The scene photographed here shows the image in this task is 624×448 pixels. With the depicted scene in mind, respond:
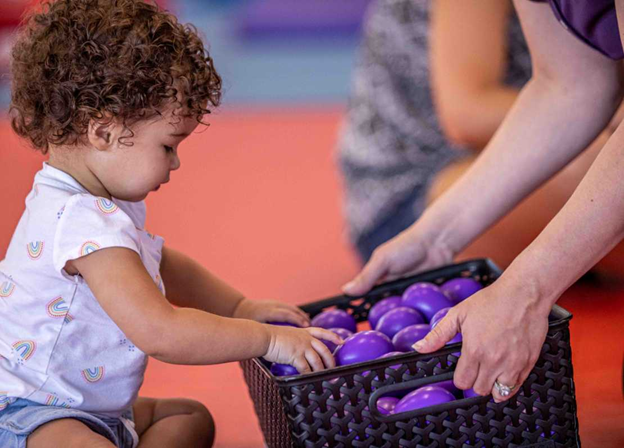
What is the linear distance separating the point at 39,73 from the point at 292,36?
5039 mm

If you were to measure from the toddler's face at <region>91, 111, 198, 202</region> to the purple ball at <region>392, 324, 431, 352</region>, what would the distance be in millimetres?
399

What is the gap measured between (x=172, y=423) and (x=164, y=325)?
286 mm

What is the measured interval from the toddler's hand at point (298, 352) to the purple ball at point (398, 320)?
0.65ft

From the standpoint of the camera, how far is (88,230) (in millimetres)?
1011

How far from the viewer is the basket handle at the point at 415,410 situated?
38.4 inches

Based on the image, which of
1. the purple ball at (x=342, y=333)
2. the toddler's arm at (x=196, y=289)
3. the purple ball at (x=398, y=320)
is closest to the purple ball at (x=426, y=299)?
the purple ball at (x=398, y=320)

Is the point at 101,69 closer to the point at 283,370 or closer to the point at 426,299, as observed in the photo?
the point at 283,370

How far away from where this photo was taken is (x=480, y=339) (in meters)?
0.97

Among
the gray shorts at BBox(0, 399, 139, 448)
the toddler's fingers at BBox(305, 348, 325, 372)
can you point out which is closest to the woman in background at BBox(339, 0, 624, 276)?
the toddler's fingers at BBox(305, 348, 325, 372)

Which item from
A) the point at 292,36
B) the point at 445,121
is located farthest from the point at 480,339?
the point at 292,36

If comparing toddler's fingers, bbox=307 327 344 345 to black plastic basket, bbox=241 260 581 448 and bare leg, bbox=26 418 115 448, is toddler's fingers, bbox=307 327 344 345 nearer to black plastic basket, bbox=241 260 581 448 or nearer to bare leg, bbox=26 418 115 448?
black plastic basket, bbox=241 260 581 448

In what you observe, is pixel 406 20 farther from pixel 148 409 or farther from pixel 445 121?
pixel 148 409

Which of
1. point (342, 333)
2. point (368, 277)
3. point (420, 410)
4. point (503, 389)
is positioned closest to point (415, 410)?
point (420, 410)

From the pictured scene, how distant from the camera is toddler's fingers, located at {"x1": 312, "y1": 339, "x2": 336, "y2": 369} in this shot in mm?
1041
